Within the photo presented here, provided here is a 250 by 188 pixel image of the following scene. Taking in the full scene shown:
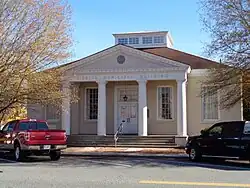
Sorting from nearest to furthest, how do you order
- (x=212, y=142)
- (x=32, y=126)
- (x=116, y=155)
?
(x=212, y=142) < (x=32, y=126) < (x=116, y=155)

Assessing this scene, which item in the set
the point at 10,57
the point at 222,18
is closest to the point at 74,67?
the point at 10,57

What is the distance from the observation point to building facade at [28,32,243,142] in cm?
2392

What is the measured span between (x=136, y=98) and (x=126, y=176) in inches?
587

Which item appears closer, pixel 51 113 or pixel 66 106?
pixel 66 106

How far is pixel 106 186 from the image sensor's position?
32.4 feet

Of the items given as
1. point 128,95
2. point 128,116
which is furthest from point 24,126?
point 128,95

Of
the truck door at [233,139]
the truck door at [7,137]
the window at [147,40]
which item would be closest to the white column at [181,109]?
the truck door at [233,139]

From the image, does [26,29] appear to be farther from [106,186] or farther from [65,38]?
[106,186]

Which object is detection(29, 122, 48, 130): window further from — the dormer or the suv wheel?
the dormer

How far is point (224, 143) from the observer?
15500mm

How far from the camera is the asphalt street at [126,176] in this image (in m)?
→ 10.2

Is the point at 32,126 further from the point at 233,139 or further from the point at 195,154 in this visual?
the point at 233,139

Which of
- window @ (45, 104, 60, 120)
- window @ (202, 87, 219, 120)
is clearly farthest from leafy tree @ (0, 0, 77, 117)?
window @ (202, 87, 219, 120)

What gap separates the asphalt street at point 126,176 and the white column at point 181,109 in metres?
8.22
